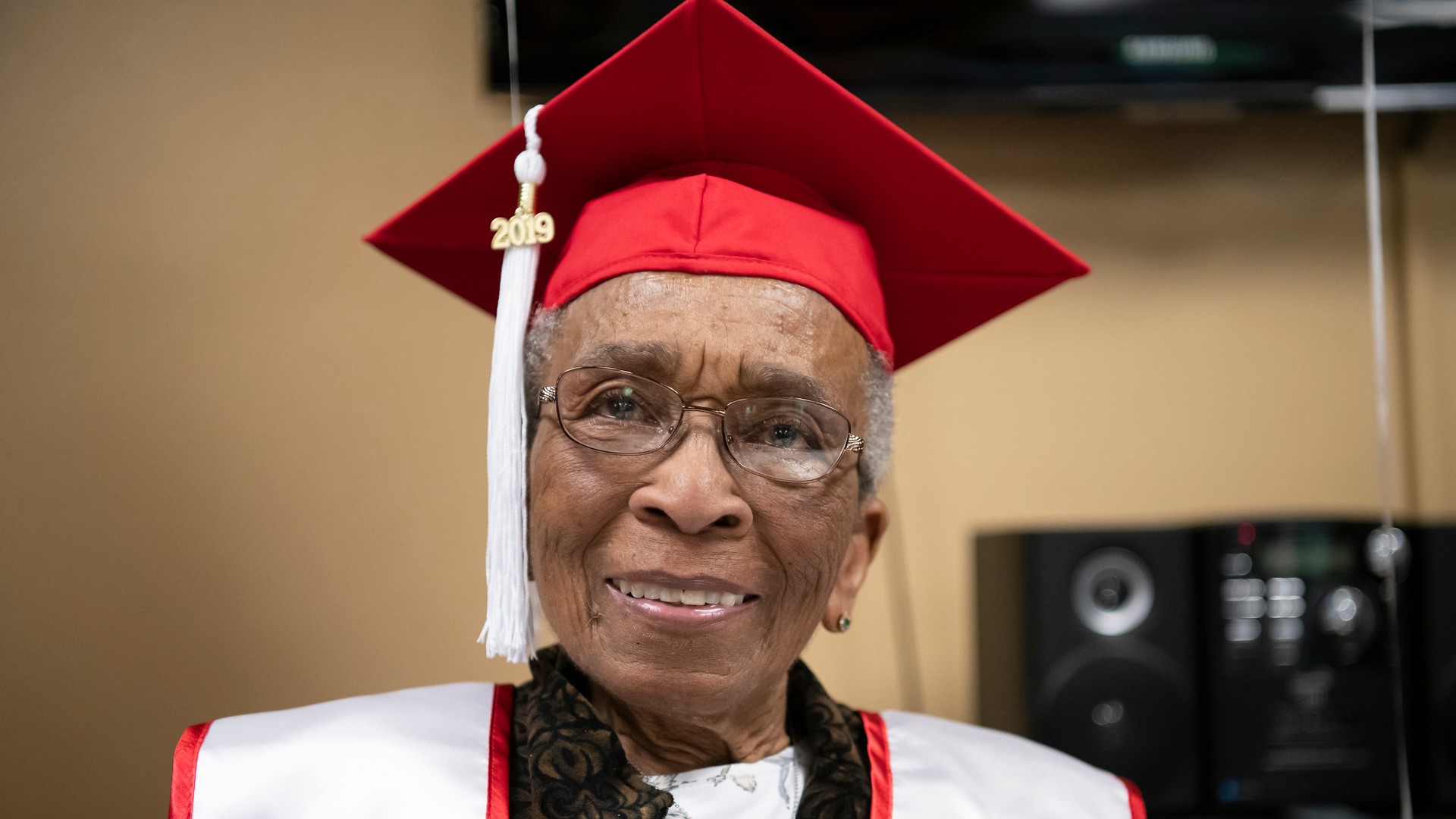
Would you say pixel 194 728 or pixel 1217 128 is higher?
pixel 1217 128

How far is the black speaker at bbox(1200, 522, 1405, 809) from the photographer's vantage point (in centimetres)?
171

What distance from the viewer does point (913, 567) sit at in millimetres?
2135

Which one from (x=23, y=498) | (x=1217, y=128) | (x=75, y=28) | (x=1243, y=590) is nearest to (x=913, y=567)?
(x=1243, y=590)

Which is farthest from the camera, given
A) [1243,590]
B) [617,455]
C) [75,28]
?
[75,28]

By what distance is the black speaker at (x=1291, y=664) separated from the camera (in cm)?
171

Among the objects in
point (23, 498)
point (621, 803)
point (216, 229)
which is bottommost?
point (621, 803)

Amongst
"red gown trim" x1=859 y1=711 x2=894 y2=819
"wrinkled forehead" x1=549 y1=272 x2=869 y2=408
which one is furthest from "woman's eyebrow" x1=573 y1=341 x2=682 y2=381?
"red gown trim" x1=859 y1=711 x2=894 y2=819

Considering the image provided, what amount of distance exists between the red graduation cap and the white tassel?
0.07 meters

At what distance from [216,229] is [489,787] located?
1.23m

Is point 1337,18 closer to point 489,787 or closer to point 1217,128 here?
point 1217,128

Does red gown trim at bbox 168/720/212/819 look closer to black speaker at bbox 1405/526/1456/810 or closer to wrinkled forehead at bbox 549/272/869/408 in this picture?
wrinkled forehead at bbox 549/272/869/408

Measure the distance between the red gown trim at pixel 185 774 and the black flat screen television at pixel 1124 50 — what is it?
1.42m

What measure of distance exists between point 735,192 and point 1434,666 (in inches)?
56.2

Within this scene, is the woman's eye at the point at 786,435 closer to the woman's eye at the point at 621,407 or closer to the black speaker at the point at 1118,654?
the woman's eye at the point at 621,407
